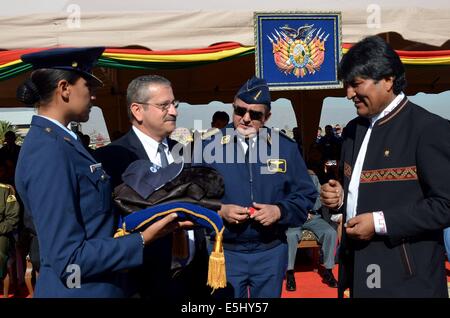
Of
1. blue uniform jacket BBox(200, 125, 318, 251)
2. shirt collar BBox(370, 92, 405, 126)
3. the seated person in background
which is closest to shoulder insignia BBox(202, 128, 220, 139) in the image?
blue uniform jacket BBox(200, 125, 318, 251)

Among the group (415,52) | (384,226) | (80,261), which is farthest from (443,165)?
(415,52)

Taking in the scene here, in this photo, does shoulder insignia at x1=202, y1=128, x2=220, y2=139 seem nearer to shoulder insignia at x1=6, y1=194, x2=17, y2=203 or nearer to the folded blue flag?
the folded blue flag

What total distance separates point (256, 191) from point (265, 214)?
22cm

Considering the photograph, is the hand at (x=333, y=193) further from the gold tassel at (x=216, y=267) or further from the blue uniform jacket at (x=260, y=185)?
the gold tassel at (x=216, y=267)

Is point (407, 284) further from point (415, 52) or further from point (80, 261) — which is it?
point (415, 52)

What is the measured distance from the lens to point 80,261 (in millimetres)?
1445

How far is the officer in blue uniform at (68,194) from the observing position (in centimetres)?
142

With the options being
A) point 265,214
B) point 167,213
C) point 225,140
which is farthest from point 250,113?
point 167,213

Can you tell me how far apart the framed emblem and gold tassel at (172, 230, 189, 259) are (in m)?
2.49

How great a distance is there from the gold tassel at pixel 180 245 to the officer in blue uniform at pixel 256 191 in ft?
1.72

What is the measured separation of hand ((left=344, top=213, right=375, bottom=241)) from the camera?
1886mm

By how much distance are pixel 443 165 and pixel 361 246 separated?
54cm

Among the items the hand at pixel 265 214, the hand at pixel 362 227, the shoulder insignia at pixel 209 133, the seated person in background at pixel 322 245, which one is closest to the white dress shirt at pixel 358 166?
the hand at pixel 362 227
